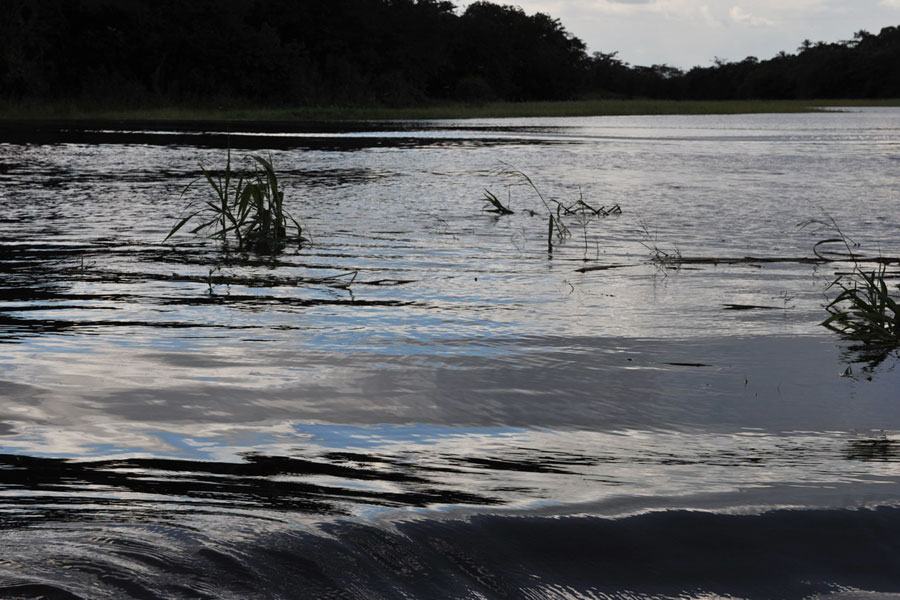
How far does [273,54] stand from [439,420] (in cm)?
5485

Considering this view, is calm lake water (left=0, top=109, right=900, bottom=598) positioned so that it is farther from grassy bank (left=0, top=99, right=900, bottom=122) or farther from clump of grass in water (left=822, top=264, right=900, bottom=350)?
grassy bank (left=0, top=99, right=900, bottom=122)

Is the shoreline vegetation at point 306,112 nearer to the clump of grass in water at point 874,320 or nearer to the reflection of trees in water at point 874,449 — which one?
the clump of grass in water at point 874,320

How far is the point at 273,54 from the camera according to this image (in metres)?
56.8

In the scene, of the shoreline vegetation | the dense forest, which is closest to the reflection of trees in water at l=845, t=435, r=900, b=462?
the shoreline vegetation

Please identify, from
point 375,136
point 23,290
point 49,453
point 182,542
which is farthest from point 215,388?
point 375,136

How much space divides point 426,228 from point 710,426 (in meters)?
7.73

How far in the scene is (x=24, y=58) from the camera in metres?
48.6

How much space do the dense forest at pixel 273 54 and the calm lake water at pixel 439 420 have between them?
42950 millimetres

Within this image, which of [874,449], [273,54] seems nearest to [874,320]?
[874,449]

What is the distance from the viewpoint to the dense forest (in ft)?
167

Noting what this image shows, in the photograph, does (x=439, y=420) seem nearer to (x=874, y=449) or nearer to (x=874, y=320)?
(x=874, y=449)

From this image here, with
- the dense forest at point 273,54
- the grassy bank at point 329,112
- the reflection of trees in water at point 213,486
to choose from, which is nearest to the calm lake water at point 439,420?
the reflection of trees in water at point 213,486

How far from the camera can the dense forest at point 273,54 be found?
50.9 metres

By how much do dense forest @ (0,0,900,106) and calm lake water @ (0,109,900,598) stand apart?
141 feet
